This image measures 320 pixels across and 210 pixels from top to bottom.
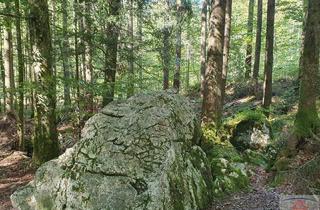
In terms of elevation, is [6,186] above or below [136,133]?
below

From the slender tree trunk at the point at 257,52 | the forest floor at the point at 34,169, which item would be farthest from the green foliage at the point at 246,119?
the slender tree trunk at the point at 257,52

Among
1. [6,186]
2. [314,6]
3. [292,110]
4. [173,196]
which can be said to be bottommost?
[6,186]

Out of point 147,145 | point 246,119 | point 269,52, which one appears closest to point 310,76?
point 246,119

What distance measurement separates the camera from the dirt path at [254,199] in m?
6.62

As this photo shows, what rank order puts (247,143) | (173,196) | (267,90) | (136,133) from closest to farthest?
(173,196) → (136,133) → (247,143) → (267,90)

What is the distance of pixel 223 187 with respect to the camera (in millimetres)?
7570

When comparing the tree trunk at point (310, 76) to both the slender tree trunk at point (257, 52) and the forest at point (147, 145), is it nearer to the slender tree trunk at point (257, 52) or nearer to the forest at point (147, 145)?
the forest at point (147, 145)

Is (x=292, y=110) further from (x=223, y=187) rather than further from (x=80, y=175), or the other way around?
(x=80, y=175)

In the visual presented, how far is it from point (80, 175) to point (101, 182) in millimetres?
423

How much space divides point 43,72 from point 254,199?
18.3 feet

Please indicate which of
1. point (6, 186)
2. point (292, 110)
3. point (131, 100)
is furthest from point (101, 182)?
point (292, 110)

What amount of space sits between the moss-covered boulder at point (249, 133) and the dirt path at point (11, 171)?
600 centimetres

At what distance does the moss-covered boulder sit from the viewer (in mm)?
10625

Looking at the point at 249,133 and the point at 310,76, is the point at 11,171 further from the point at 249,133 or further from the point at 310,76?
the point at 310,76
